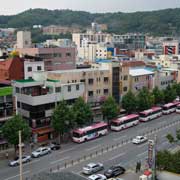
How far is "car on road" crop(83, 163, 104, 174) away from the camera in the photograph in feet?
89.4

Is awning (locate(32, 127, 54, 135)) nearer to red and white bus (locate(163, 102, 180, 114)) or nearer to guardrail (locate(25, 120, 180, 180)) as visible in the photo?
guardrail (locate(25, 120, 180, 180))

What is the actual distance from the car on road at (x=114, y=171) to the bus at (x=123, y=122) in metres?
13.6

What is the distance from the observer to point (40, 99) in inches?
1431

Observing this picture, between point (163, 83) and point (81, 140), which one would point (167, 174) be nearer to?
point (81, 140)

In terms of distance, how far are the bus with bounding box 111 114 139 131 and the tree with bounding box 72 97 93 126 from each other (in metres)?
4.22

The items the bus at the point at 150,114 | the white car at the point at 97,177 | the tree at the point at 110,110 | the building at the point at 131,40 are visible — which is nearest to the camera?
the white car at the point at 97,177

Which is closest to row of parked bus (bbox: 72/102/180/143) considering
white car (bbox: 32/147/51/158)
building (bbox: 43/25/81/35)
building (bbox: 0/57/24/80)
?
white car (bbox: 32/147/51/158)

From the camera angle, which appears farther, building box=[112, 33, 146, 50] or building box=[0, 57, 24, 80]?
building box=[112, 33, 146, 50]

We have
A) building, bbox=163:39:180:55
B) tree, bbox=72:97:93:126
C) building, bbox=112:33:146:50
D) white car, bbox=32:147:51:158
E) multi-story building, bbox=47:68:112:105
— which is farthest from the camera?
building, bbox=112:33:146:50

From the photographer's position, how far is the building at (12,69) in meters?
45.6

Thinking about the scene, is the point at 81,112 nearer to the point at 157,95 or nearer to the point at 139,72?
the point at 157,95

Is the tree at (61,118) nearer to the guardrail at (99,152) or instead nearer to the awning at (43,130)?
the awning at (43,130)

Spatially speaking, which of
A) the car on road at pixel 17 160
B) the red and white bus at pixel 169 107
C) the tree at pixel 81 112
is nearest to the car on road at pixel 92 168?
the car on road at pixel 17 160

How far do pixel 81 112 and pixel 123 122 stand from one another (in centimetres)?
699
